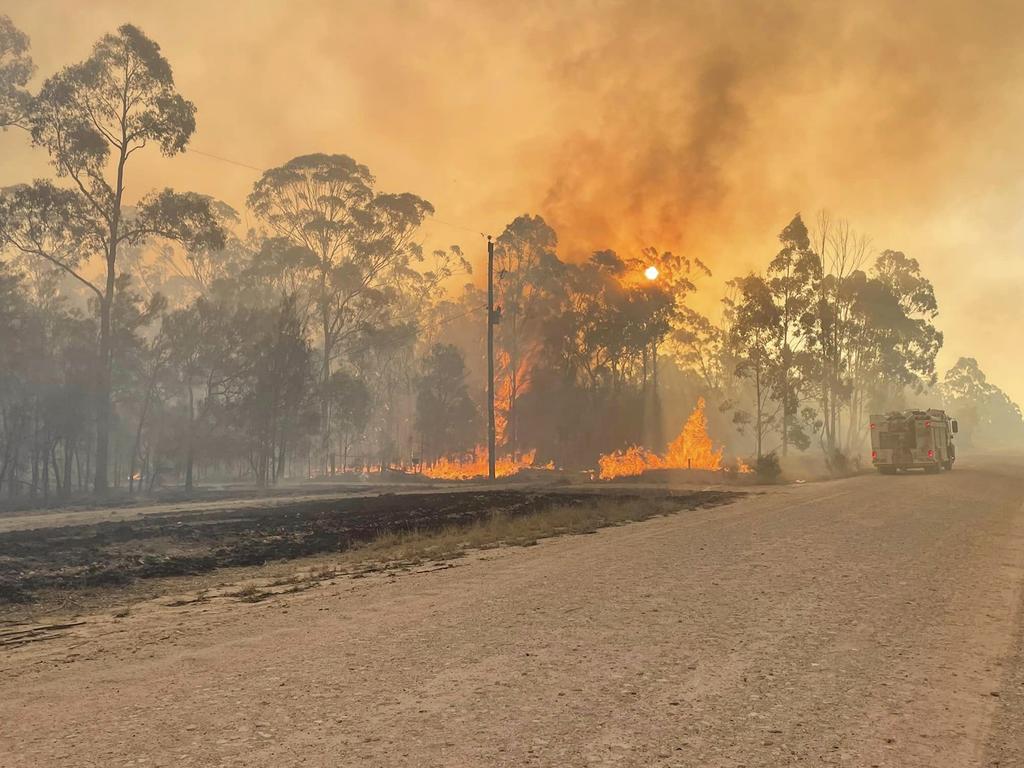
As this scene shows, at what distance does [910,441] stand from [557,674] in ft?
126

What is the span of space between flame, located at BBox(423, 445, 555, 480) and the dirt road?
37.7 m

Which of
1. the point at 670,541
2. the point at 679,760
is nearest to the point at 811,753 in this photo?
the point at 679,760

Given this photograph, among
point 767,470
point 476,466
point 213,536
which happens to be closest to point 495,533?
point 213,536

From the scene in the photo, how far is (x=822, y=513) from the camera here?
17.5 metres

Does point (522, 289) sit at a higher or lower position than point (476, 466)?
higher

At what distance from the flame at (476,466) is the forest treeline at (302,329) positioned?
179 cm

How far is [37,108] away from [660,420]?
42.9m

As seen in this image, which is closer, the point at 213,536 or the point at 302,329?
the point at 213,536

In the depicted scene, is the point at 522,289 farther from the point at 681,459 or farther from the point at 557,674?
the point at 557,674

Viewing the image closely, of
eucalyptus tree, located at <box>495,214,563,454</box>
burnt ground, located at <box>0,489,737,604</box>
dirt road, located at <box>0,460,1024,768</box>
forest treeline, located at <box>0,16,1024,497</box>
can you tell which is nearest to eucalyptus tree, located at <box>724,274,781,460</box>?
forest treeline, located at <box>0,16,1024,497</box>

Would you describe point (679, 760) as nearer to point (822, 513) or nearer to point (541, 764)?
point (541, 764)

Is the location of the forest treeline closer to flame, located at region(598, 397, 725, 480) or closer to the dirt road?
flame, located at region(598, 397, 725, 480)

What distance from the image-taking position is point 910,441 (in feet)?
124

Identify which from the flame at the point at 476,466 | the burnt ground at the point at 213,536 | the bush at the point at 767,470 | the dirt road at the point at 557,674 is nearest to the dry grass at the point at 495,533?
the burnt ground at the point at 213,536
